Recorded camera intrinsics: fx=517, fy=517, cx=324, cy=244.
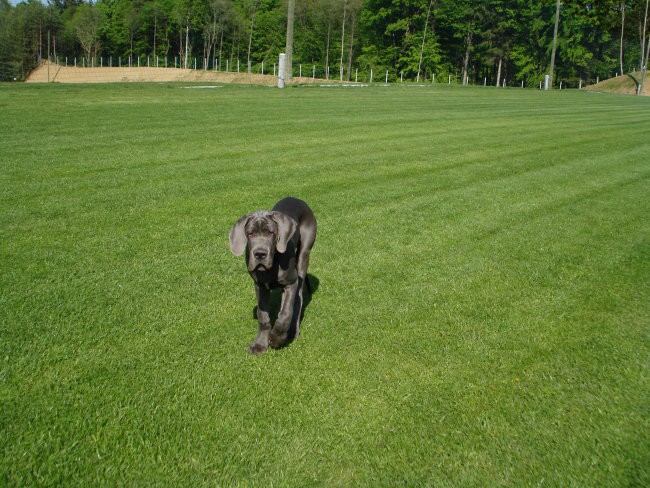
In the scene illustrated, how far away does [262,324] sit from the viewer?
4.14 meters

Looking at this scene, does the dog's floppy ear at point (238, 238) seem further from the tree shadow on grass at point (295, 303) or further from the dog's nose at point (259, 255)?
the tree shadow on grass at point (295, 303)

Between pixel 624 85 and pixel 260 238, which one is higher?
pixel 624 85

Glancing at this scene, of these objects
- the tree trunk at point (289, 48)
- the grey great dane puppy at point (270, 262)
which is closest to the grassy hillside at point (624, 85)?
the tree trunk at point (289, 48)

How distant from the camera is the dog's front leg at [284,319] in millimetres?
3973

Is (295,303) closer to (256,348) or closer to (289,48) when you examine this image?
(256,348)

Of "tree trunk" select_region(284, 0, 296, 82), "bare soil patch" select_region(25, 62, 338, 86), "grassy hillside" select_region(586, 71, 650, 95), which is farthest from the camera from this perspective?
"bare soil patch" select_region(25, 62, 338, 86)

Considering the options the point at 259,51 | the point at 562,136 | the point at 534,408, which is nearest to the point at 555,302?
the point at 534,408

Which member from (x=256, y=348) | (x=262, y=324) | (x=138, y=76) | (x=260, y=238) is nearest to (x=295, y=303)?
(x=262, y=324)

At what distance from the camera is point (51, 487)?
2.70m

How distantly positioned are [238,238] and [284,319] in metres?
0.72

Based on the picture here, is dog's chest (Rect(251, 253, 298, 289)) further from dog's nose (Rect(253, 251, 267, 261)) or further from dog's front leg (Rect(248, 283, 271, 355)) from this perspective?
dog's nose (Rect(253, 251, 267, 261))

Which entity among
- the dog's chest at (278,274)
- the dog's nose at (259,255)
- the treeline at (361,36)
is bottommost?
the dog's chest at (278,274)

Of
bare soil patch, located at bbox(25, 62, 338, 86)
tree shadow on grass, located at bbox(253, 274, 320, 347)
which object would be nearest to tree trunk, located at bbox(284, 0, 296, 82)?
bare soil patch, located at bbox(25, 62, 338, 86)

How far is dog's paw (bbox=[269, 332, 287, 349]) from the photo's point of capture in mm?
4020
